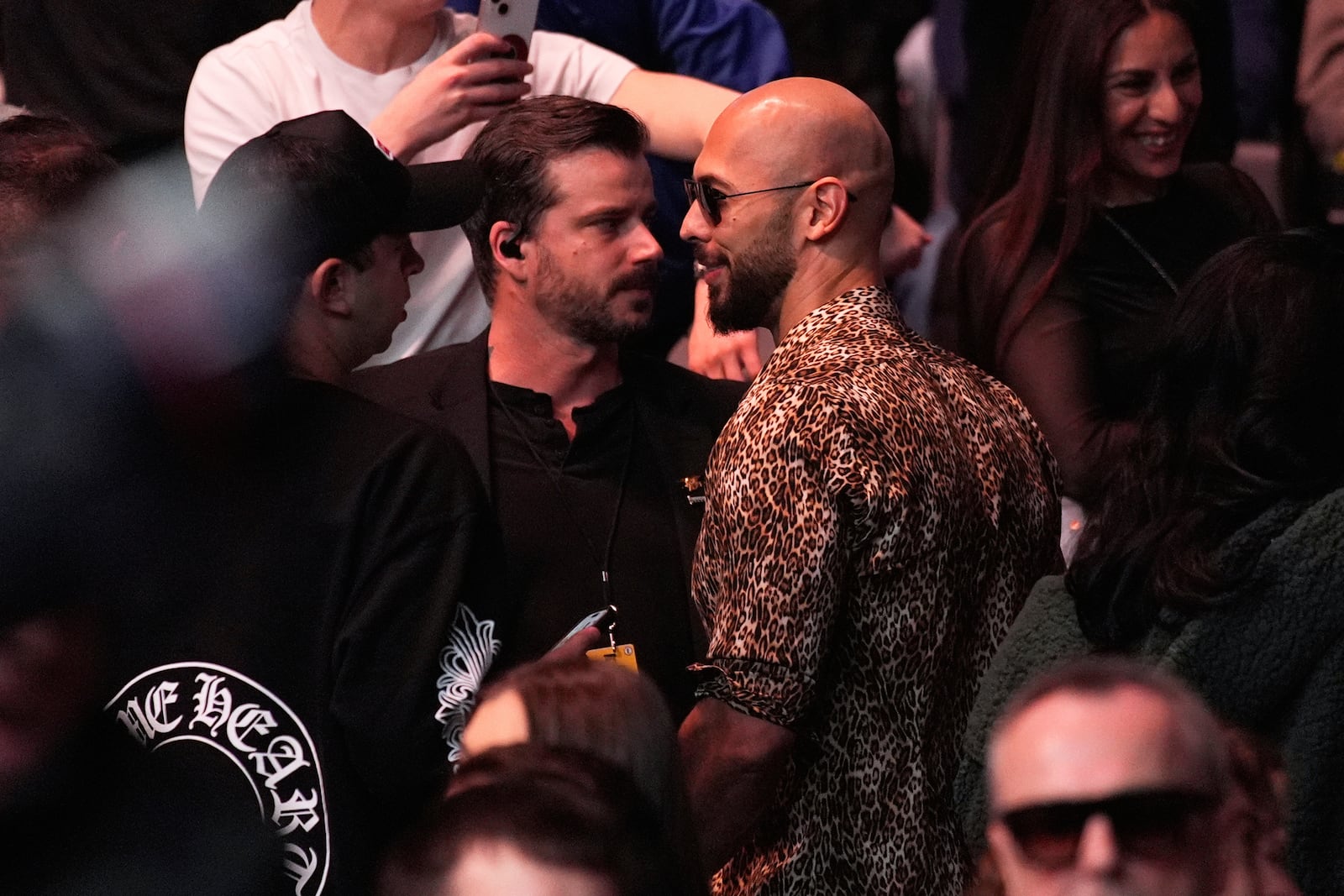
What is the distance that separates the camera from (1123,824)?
177 cm

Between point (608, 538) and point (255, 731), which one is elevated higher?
point (255, 731)

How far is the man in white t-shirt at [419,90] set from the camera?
12.4ft

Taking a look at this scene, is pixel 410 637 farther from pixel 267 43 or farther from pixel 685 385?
pixel 267 43

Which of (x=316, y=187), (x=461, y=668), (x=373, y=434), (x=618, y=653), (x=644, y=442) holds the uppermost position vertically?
(x=316, y=187)

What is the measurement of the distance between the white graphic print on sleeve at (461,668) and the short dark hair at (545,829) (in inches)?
36.1

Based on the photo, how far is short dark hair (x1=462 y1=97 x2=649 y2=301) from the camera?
3.79 metres

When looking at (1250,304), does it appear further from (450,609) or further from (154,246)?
(154,246)

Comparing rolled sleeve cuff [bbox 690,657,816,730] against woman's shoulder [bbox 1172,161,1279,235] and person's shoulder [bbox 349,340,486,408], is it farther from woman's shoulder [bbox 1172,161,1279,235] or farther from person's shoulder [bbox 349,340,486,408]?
woman's shoulder [bbox 1172,161,1279,235]

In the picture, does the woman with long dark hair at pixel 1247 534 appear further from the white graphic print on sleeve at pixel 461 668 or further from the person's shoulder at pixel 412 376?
the person's shoulder at pixel 412 376

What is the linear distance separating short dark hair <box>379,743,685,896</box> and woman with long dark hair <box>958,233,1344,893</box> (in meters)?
1.12

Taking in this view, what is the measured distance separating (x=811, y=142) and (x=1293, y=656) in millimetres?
1200

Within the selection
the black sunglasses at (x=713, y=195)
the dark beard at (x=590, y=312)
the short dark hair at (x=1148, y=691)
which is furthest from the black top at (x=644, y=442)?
the short dark hair at (x=1148, y=691)

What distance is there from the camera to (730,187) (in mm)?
3234

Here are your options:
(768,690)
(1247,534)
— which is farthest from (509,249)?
(1247,534)
